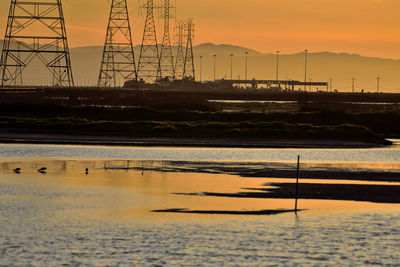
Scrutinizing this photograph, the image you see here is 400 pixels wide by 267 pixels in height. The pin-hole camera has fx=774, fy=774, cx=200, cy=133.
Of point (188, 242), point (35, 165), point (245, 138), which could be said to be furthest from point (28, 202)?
point (245, 138)

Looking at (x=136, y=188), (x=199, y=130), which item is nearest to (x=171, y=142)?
(x=199, y=130)

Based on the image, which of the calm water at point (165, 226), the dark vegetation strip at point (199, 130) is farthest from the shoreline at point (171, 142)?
the calm water at point (165, 226)

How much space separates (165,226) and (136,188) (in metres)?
11.0

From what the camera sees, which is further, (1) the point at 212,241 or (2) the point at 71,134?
(2) the point at 71,134

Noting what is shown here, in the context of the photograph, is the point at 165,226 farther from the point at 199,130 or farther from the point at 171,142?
the point at 199,130

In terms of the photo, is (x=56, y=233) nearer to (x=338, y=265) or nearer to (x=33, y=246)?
(x=33, y=246)

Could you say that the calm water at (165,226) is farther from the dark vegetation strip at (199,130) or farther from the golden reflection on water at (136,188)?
the dark vegetation strip at (199,130)

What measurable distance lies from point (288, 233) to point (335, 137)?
56.8 meters

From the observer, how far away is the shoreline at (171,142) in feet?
252

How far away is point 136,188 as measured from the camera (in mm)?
42438

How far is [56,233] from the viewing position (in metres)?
29.8

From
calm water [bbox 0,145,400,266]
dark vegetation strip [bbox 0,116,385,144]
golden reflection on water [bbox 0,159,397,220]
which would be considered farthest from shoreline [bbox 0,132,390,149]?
calm water [bbox 0,145,400,266]

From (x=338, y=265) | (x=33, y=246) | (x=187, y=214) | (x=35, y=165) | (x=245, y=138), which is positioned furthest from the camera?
(x=245, y=138)

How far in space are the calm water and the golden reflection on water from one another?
6 cm
